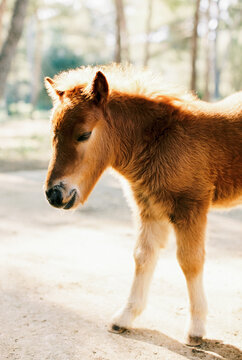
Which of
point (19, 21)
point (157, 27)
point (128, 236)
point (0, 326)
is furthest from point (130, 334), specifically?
point (157, 27)

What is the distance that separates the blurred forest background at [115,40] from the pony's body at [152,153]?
10.8m

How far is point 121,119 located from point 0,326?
6.58 ft

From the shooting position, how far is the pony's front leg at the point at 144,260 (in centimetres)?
371

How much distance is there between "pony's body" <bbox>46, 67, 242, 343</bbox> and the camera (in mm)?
3206

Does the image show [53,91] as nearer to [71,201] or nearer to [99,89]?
[99,89]

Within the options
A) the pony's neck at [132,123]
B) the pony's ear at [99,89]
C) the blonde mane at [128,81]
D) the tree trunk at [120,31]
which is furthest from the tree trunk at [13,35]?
the pony's ear at [99,89]

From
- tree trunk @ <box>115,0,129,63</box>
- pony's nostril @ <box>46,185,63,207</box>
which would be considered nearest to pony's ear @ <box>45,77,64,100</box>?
pony's nostril @ <box>46,185,63,207</box>

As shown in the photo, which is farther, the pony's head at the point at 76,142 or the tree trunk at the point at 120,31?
the tree trunk at the point at 120,31

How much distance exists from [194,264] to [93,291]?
4.38ft

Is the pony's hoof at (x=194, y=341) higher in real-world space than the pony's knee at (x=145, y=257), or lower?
lower

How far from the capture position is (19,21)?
42.8 feet

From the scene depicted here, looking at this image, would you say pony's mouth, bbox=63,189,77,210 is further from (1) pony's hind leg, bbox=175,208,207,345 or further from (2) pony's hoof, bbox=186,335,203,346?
(2) pony's hoof, bbox=186,335,203,346

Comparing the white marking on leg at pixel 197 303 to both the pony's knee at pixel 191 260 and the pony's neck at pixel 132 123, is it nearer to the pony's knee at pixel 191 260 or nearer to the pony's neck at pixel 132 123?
the pony's knee at pixel 191 260

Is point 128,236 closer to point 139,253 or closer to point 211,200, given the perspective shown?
point 139,253
